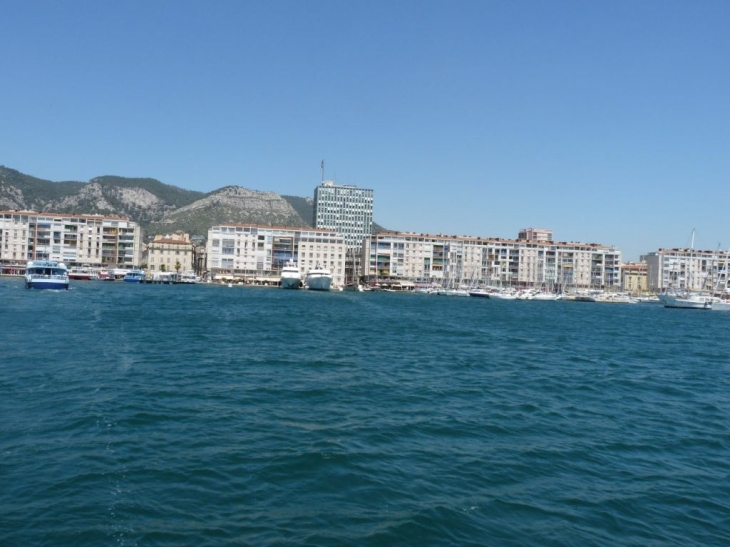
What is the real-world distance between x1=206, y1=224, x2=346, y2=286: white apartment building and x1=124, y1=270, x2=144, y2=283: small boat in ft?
57.0

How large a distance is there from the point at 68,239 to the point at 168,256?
72.8 ft

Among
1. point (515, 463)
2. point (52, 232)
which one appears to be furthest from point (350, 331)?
point (52, 232)

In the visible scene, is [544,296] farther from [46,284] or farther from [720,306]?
[46,284]

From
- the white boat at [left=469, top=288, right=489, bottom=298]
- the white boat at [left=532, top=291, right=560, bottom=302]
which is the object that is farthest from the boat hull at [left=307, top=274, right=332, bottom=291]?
the white boat at [left=532, top=291, right=560, bottom=302]

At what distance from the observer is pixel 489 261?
496 ft

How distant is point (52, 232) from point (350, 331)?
112259mm

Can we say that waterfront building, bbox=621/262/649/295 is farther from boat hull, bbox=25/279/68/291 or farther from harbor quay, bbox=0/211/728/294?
boat hull, bbox=25/279/68/291

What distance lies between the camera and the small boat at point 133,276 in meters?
124

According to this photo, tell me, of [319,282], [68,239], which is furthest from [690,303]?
[68,239]

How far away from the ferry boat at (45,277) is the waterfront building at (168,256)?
211 ft

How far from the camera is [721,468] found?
43.2 ft

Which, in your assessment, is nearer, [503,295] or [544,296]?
[503,295]

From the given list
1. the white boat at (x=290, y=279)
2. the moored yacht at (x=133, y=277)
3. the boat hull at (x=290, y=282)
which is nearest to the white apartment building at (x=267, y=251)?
the white boat at (x=290, y=279)

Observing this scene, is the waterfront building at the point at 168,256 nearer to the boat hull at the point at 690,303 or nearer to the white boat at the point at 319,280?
the white boat at the point at 319,280
